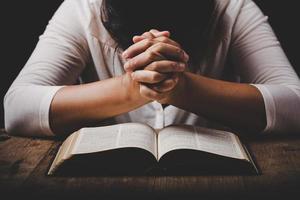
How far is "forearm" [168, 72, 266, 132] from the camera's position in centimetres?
114

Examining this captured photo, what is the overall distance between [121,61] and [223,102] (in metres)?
0.45

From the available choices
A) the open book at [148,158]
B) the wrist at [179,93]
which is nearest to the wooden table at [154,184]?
the open book at [148,158]

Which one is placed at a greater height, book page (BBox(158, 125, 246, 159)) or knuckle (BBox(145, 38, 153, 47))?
knuckle (BBox(145, 38, 153, 47))

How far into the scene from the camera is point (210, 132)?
41.9 inches

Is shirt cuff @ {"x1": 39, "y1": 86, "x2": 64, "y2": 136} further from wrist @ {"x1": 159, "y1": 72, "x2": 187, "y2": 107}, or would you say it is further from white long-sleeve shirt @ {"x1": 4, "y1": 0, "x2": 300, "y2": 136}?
wrist @ {"x1": 159, "y1": 72, "x2": 187, "y2": 107}

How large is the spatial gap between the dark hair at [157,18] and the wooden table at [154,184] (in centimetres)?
53

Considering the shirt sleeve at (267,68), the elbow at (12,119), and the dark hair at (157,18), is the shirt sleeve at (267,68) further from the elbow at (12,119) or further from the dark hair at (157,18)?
the elbow at (12,119)

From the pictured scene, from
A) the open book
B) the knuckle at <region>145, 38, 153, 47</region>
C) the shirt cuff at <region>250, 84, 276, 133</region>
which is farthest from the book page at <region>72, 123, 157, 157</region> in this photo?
the shirt cuff at <region>250, 84, 276, 133</region>

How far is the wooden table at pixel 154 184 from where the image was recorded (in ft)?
2.79

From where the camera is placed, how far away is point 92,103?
1.15 meters

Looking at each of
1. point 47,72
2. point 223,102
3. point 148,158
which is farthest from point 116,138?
point 47,72

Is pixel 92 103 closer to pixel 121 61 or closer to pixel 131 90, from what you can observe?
pixel 131 90

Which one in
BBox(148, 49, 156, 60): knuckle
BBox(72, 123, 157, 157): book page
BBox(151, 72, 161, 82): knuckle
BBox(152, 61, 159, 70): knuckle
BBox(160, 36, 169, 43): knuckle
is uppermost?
BBox(160, 36, 169, 43): knuckle

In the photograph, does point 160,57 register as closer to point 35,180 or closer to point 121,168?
point 121,168
